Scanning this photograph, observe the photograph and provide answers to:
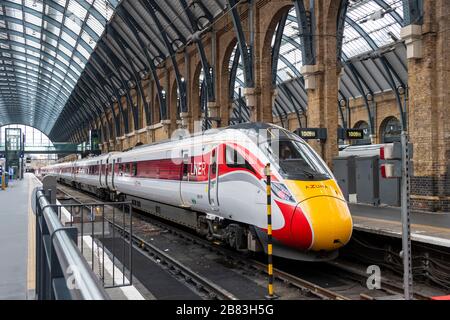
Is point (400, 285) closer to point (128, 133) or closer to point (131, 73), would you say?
point (131, 73)

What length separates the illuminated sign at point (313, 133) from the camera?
17.3 metres

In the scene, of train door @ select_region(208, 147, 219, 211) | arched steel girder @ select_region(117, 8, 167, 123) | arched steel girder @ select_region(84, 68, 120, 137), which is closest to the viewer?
train door @ select_region(208, 147, 219, 211)

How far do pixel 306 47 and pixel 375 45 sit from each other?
67.0 feet

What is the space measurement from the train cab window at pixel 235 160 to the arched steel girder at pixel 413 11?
26.5 ft

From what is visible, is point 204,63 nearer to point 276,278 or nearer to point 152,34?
Result: point 152,34

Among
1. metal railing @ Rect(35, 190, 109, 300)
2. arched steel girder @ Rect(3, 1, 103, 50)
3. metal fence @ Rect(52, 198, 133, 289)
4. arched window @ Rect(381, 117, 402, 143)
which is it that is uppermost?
arched steel girder @ Rect(3, 1, 103, 50)

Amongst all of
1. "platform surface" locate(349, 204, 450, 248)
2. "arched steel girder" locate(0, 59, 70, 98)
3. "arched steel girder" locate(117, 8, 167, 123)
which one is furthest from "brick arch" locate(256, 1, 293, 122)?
"arched steel girder" locate(0, 59, 70, 98)

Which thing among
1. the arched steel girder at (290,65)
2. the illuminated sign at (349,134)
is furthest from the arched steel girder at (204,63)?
the arched steel girder at (290,65)

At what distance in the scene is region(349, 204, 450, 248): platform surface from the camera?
8.83 meters

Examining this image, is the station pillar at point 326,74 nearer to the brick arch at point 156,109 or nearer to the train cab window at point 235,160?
the train cab window at point 235,160

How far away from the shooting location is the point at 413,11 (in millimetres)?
14086

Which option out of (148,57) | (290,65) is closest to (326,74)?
(148,57)

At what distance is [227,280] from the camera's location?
28.8 ft

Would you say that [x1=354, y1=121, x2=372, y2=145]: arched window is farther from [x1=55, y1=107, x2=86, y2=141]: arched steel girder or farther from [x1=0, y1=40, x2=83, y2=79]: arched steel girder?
[x1=55, y1=107, x2=86, y2=141]: arched steel girder
